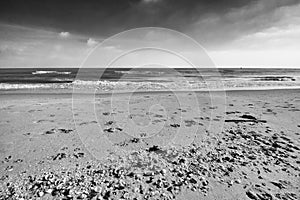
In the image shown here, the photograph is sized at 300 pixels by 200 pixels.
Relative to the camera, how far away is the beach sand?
11.3 feet

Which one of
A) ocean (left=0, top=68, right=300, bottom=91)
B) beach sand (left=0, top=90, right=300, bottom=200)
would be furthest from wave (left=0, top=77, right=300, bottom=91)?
beach sand (left=0, top=90, right=300, bottom=200)

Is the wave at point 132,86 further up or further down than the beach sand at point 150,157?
further up

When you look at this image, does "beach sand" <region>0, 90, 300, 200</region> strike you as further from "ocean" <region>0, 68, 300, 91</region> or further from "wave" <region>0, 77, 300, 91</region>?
"wave" <region>0, 77, 300, 91</region>

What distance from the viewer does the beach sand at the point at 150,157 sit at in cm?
345

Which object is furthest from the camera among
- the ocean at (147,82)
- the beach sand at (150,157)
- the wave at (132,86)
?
the ocean at (147,82)

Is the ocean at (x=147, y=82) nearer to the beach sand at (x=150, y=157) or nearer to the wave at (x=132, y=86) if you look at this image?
the wave at (x=132, y=86)

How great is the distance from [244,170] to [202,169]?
0.95m

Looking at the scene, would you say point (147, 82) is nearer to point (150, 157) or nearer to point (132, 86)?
Answer: point (132, 86)

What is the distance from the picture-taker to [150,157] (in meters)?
4.66

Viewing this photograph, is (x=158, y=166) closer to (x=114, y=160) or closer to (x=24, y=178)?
(x=114, y=160)

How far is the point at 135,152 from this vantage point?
4918mm

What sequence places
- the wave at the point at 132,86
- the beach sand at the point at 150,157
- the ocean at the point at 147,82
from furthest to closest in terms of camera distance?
1. the ocean at the point at 147,82
2. the wave at the point at 132,86
3. the beach sand at the point at 150,157

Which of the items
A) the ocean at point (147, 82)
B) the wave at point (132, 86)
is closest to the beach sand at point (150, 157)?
the ocean at point (147, 82)

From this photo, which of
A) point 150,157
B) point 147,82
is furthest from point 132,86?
point 150,157
